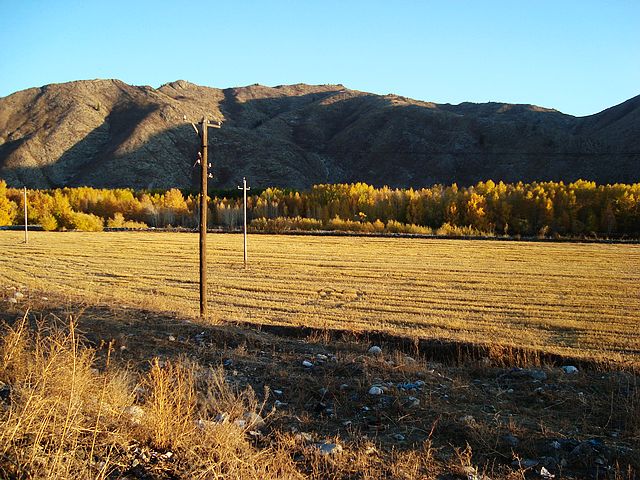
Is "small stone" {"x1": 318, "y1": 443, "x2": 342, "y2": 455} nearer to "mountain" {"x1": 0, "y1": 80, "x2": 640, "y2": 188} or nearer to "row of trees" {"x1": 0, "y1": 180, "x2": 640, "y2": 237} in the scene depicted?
"row of trees" {"x1": 0, "y1": 180, "x2": 640, "y2": 237}

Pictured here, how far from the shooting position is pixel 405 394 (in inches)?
301

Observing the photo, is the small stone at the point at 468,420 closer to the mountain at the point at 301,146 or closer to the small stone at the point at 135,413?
the small stone at the point at 135,413

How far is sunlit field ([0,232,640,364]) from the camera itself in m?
16.1

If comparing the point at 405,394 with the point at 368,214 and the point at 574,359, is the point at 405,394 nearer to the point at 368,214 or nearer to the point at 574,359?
the point at 574,359

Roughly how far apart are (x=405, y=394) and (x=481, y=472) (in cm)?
228

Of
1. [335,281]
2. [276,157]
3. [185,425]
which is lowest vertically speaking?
[335,281]

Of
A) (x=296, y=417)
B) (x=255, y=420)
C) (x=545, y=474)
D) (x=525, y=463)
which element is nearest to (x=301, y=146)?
(x=296, y=417)

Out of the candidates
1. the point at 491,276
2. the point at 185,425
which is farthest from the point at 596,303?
the point at 185,425

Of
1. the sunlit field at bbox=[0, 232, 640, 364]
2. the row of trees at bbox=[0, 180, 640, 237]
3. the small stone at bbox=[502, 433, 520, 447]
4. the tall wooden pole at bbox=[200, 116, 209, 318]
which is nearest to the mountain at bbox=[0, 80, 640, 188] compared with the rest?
the row of trees at bbox=[0, 180, 640, 237]

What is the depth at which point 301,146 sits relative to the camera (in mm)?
142625

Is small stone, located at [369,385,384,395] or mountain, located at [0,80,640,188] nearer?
small stone, located at [369,385,384,395]

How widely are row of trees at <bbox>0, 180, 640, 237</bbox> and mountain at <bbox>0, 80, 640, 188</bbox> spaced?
20.7 meters

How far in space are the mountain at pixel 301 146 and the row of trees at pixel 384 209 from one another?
816 inches

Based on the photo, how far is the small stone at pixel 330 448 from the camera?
210 inches
